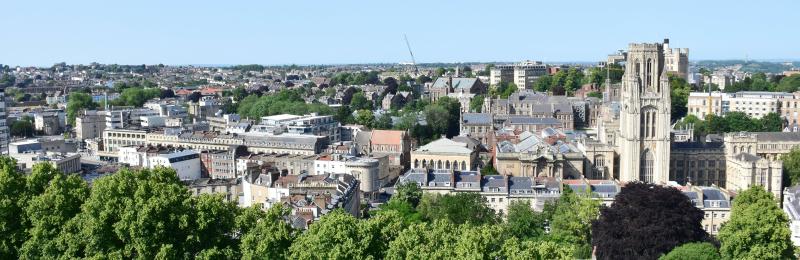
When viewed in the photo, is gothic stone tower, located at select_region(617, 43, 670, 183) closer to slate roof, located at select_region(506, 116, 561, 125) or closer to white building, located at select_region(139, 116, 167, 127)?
slate roof, located at select_region(506, 116, 561, 125)

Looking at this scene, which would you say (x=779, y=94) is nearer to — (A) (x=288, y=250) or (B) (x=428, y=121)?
(B) (x=428, y=121)

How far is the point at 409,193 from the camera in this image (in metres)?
51.5

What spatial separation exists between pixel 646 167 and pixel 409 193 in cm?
2035

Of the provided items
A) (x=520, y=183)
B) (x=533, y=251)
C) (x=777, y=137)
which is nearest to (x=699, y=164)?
(x=777, y=137)

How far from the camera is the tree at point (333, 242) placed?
27875 mm

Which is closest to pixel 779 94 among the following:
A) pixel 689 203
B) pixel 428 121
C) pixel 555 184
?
pixel 428 121

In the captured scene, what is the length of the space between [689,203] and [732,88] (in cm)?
8742

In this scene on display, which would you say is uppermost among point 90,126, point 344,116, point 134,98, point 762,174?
point 134,98

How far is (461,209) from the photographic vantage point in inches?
1794

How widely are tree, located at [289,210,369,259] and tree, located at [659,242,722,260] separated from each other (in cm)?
1506

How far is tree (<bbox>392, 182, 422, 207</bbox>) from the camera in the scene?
5119 centimetres

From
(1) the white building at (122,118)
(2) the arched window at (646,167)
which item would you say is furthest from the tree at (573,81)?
(2) the arched window at (646,167)

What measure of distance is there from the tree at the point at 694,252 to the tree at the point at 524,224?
9.59 metres

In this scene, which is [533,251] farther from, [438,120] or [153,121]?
[153,121]
